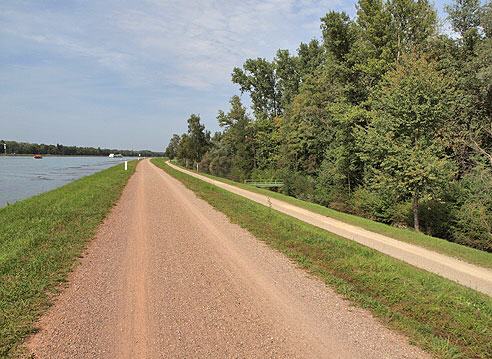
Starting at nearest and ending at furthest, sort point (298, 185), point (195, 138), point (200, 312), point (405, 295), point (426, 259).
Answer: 1. point (200, 312)
2. point (405, 295)
3. point (426, 259)
4. point (298, 185)
5. point (195, 138)

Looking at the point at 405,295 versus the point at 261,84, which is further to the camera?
the point at 261,84

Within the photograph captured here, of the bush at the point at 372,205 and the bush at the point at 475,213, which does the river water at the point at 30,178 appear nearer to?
the bush at the point at 372,205

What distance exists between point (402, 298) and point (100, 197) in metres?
15.0

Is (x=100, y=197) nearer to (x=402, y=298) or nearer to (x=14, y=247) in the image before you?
(x=14, y=247)

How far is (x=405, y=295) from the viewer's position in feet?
22.0

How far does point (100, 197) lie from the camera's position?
18.0 m

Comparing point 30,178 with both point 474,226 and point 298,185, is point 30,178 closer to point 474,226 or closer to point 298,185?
point 298,185

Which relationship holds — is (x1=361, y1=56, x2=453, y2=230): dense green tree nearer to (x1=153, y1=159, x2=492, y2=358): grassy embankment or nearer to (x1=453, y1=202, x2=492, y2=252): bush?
(x1=453, y1=202, x2=492, y2=252): bush

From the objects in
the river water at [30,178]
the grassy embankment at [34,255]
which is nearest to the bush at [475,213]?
the grassy embankment at [34,255]

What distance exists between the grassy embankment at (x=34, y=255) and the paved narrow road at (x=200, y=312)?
26cm

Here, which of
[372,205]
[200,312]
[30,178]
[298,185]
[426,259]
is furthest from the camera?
[30,178]

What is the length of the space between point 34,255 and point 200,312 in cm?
455

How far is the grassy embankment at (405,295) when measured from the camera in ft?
16.9

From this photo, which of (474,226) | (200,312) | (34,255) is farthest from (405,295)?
(474,226)
